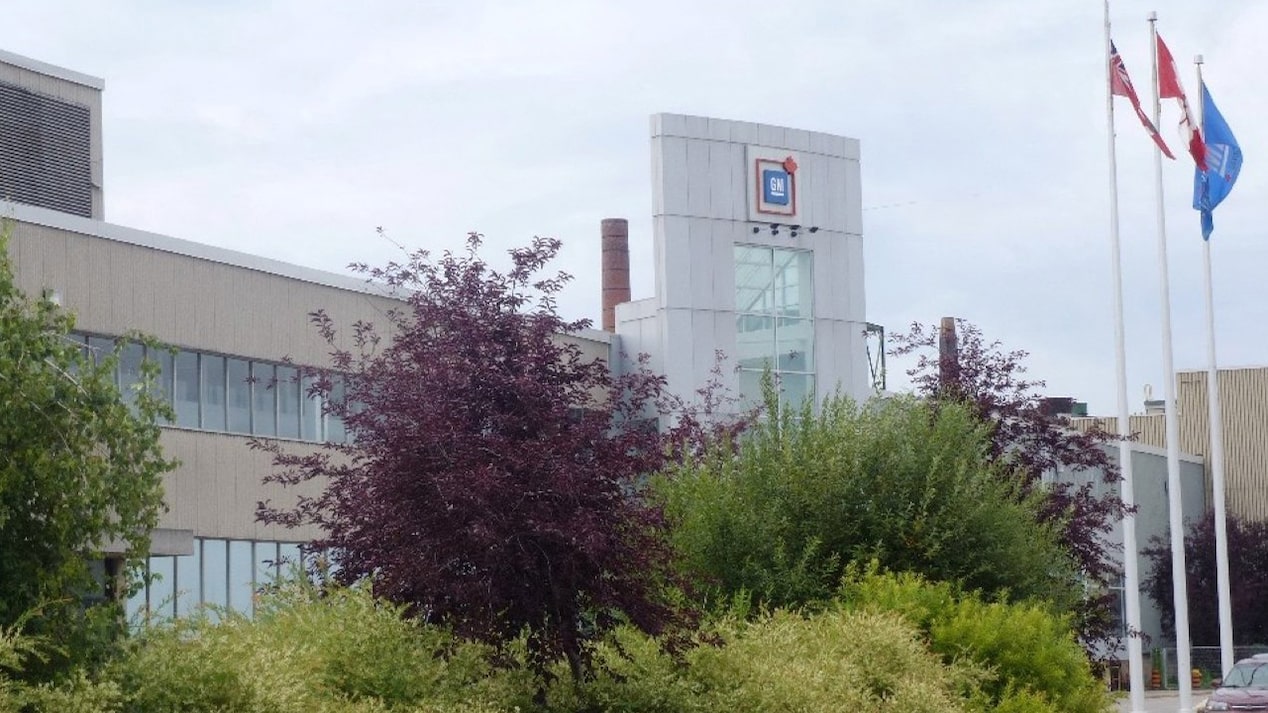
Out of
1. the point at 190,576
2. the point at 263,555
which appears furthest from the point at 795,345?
the point at 190,576

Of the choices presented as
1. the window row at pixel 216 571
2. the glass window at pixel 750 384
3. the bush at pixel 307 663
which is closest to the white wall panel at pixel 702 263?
the glass window at pixel 750 384

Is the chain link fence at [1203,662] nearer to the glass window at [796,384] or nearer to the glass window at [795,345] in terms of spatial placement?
the glass window at [796,384]

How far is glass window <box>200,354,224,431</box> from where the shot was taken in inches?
1356

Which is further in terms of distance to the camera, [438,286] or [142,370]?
[438,286]

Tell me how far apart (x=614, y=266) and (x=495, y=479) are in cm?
3644

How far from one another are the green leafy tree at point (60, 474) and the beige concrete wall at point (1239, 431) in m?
70.9

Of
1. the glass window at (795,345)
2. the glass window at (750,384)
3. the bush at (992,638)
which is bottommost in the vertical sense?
the bush at (992,638)

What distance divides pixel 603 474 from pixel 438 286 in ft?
6.48

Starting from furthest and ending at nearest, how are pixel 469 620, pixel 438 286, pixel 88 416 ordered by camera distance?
pixel 438 286
pixel 469 620
pixel 88 416

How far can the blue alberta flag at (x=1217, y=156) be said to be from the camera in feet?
129

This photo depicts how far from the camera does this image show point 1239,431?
259 ft

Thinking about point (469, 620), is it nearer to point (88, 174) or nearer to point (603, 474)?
point (603, 474)

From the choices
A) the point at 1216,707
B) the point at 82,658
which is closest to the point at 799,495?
the point at 82,658

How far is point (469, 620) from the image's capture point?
14.2m
